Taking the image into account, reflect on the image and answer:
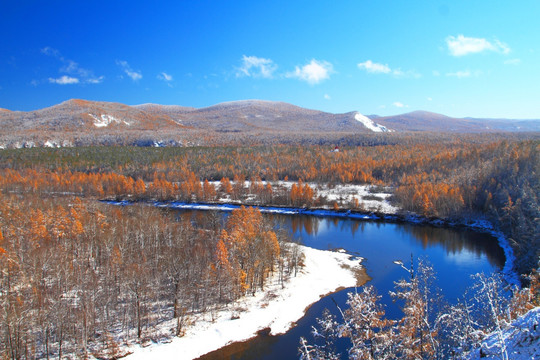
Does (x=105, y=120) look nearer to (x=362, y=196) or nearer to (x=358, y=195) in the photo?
(x=358, y=195)

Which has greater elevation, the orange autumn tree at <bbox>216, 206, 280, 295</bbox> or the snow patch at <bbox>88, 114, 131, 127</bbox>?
the snow patch at <bbox>88, 114, 131, 127</bbox>

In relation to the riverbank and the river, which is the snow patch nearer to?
the riverbank

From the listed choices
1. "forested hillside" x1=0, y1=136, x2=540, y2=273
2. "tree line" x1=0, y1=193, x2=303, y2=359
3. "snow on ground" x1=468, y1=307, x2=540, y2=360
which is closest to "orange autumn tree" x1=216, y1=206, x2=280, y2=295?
"tree line" x1=0, y1=193, x2=303, y2=359

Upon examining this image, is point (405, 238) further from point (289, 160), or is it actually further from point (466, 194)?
point (289, 160)

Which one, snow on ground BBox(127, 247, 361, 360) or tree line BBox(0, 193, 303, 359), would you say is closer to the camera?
tree line BBox(0, 193, 303, 359)

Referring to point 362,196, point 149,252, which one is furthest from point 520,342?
point 362,196

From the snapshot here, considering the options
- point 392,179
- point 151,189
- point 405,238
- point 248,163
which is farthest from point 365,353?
point 248,163
